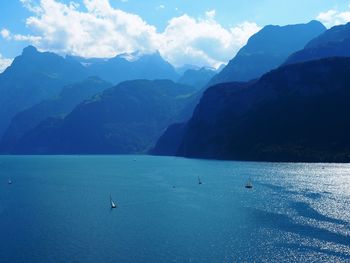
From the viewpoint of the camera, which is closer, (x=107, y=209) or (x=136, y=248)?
(x=136, y=248)

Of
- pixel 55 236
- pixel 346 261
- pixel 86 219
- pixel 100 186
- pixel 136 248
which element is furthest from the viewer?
pixel 100 186

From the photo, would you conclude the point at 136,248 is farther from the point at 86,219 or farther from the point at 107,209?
the point at 107,209

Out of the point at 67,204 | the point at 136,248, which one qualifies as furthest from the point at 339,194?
the point at 67,204

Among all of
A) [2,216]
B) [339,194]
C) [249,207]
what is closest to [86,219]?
[2,216]

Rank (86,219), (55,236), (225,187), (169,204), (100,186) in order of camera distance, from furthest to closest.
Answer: (100,186) → (225,187) → (169,204) → (86,219) → (55,236)

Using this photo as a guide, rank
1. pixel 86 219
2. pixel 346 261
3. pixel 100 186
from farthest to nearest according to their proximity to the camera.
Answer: pixel 100 186
pixel 86 219
pixel 346 261

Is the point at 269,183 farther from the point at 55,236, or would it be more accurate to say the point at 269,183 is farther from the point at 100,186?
the point at 55,236
